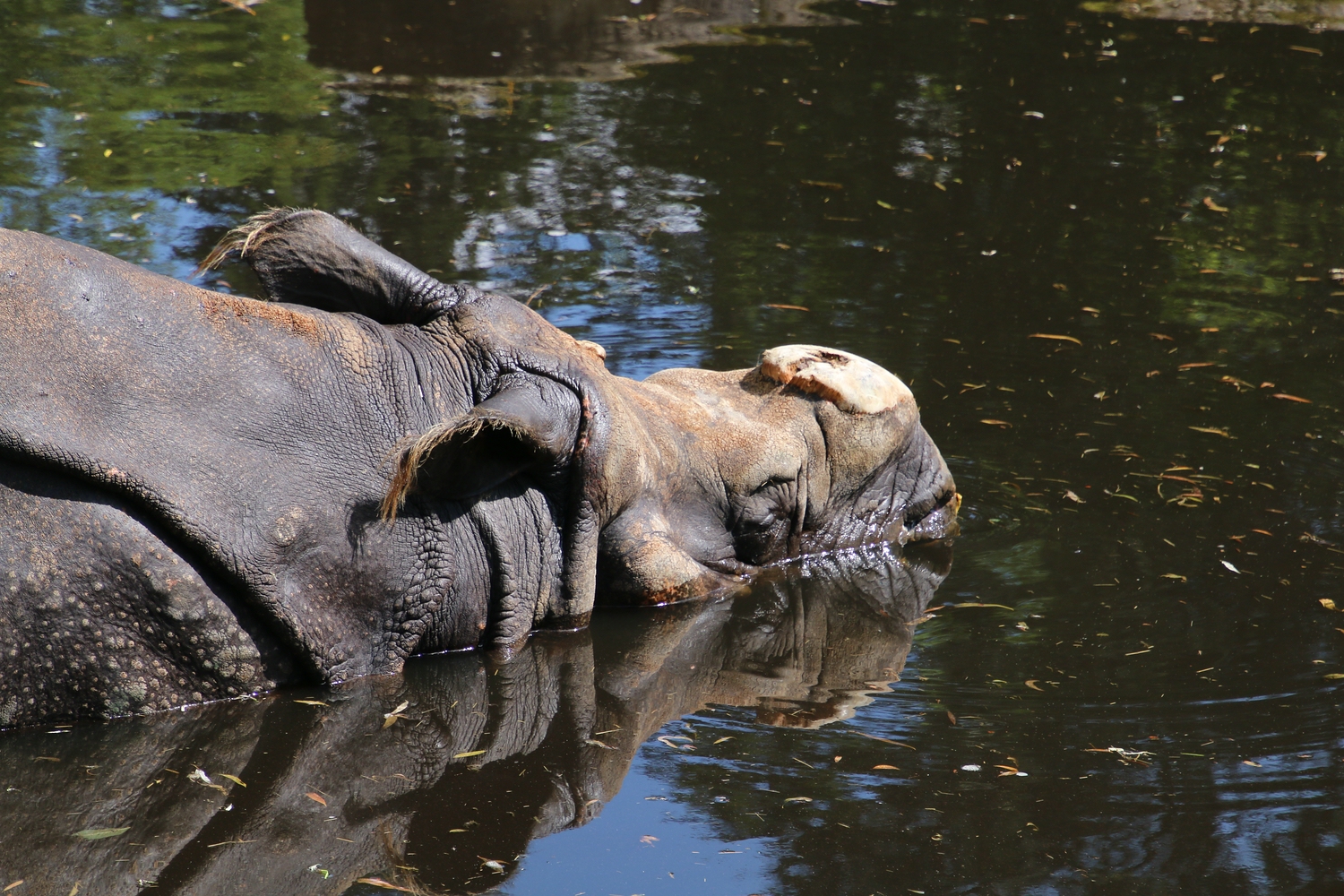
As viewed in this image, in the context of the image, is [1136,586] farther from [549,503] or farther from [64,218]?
[64,218]

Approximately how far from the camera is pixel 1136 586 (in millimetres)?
5953

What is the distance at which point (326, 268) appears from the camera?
5.18 m

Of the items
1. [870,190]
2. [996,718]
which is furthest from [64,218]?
[996,718]

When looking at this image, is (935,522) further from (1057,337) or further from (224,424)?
(224,424)

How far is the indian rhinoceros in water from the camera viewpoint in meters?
4.16

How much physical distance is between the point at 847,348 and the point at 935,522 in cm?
190

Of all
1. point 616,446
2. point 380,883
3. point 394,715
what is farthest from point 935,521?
point 380,883

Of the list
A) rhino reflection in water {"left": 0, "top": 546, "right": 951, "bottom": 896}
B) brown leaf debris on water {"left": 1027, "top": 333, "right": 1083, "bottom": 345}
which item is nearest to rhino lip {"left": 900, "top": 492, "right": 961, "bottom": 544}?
rhino reflection in water {"left": 0, "top": 546, "right": 951, "bottom": 896}

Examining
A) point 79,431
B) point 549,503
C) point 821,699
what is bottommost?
point 821,699

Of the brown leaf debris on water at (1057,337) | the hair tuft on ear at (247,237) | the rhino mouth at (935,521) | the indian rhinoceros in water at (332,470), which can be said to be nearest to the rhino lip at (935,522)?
the rhino mouth at (935,521)

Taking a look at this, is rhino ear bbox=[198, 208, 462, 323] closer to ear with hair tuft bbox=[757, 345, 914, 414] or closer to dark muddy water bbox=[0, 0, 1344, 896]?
dark muddy water bbox=[0, 0, 1344, 896]

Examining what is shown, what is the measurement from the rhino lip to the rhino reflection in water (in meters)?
0.67

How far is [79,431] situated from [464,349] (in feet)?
4.87

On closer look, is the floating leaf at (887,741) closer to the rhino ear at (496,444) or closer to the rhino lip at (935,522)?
the rhino ear at (496,444)
